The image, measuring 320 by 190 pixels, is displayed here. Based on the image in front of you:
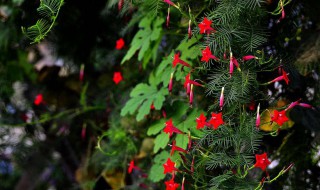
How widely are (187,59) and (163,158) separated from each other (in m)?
0.32

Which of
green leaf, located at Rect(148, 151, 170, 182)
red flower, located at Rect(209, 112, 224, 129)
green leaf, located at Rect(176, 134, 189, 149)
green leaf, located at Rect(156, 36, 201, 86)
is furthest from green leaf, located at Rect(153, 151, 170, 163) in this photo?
red flower, located at Rect(209, 112, 224, 129)

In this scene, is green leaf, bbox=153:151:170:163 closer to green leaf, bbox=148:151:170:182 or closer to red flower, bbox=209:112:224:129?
green leaf, bbox=148:151:170:182

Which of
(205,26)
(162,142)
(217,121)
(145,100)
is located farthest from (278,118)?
(145,100)

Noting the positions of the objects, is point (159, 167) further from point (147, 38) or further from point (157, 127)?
point (147, 38)

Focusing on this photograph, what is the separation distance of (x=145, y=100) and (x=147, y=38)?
0.20m

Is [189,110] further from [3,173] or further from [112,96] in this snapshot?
[3,173]

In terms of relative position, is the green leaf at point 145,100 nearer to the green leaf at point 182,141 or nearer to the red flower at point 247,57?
the green leaf at point 182,141

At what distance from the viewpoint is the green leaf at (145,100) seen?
1576 millimetres

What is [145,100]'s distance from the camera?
1665mm

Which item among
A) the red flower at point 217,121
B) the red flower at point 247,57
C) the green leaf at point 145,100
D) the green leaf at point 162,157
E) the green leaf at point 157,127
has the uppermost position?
the red flower at point 247,57

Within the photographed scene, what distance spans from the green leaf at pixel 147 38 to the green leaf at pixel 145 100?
0.10 metres

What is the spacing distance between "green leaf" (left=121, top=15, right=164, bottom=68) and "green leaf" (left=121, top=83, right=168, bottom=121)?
4.1 inches

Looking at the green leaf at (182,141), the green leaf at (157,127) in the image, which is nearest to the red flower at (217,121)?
the green leaf at (182,141)

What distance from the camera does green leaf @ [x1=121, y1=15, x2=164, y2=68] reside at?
1.64 meters
